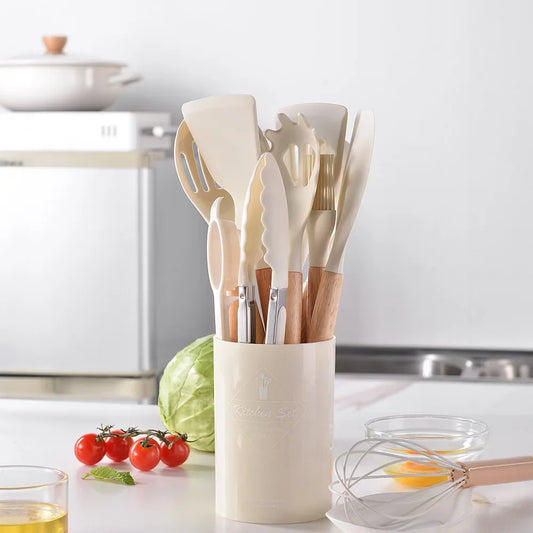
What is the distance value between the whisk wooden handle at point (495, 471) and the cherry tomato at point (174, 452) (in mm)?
283

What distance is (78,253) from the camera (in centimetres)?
238

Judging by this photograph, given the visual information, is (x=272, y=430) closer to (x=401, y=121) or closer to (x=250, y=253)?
(x=250, y=253)

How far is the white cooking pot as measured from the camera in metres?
2.37

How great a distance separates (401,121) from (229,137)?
202 centimetres

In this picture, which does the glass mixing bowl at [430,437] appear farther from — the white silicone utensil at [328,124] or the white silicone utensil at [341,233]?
the white silicone utensil at [328,124]

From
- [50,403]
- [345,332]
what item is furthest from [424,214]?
[50,403]

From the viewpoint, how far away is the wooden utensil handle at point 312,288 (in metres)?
0.80

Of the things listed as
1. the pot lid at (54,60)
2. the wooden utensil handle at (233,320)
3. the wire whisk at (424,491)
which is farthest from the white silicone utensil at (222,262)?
the pot lid at (54,60)

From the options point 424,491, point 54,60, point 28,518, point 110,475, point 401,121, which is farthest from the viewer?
point 401,121

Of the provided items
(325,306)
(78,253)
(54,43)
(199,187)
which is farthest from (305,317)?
(54,43)

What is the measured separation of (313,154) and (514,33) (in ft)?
6.69

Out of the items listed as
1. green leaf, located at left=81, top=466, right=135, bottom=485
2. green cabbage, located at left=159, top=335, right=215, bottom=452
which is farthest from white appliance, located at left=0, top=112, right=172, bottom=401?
green leaf, located at left=81, top=466, right=135, bottom=485

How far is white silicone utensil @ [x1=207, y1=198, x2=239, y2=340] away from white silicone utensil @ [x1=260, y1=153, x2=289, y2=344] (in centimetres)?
4

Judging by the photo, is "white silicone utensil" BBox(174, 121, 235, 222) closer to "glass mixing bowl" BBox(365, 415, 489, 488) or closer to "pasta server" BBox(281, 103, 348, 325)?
"pasta server" BBox(281, 103, 348, 325)
